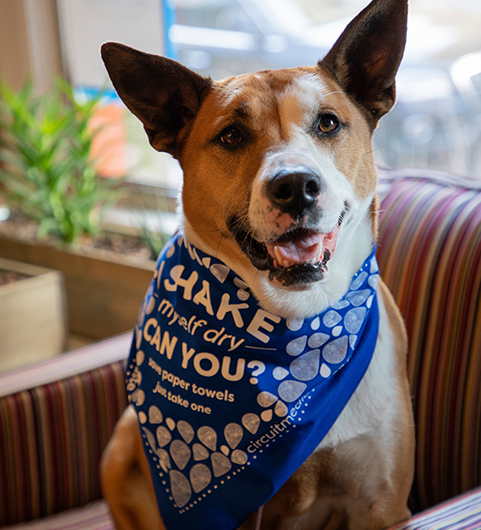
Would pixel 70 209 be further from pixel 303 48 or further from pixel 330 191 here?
pixel 330 191

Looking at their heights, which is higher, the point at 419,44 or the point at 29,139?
the point at 419,44

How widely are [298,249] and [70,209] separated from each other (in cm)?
207

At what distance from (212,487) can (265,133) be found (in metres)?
0.80

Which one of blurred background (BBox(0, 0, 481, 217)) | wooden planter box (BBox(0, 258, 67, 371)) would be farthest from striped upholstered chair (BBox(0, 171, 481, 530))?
wooden planter box (BBox(0, 258, 67, 371))

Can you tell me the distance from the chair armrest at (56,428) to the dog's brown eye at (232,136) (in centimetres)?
81

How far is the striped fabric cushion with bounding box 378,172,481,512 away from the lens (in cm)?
139

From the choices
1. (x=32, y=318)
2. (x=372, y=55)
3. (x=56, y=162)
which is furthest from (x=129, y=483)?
(x=56, y=162)

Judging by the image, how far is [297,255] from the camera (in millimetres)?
1107

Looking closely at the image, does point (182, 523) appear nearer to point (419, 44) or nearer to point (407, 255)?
point (407, 255)

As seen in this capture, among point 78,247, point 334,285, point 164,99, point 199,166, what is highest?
point 164,99

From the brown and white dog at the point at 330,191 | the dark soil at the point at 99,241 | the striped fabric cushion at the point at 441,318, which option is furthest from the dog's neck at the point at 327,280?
the dark soil at the point at 99,241

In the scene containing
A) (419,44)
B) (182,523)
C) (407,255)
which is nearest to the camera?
(182,523)

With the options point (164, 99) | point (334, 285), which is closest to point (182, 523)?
point (334, 285)

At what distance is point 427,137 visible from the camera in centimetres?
246
